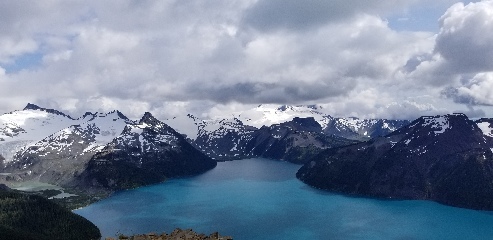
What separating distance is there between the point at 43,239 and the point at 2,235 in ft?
64.7

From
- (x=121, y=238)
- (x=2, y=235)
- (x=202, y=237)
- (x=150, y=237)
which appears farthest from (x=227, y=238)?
(x=2, y=235)

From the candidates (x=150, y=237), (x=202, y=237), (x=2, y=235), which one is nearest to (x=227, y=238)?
(x=202, y=237)

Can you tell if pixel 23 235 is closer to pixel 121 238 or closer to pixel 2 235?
pixel 2 235

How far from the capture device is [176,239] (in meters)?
65.8

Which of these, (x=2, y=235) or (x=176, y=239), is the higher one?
(x=176, y=239)

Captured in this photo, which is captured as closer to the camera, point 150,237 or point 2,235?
point 150,237

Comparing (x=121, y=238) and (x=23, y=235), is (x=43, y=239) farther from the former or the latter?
(x=121, y=238)

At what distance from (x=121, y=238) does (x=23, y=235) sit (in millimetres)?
153676

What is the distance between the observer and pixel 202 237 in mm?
66750

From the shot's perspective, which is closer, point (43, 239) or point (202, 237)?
point (202, 237)

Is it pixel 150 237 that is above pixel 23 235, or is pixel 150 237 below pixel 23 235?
above

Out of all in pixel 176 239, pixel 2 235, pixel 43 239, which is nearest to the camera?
pixel 176 239

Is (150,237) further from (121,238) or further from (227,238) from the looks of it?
(227,238)

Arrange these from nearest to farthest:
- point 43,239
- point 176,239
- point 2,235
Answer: point 176,239 → point 2,235 → point 43,239
